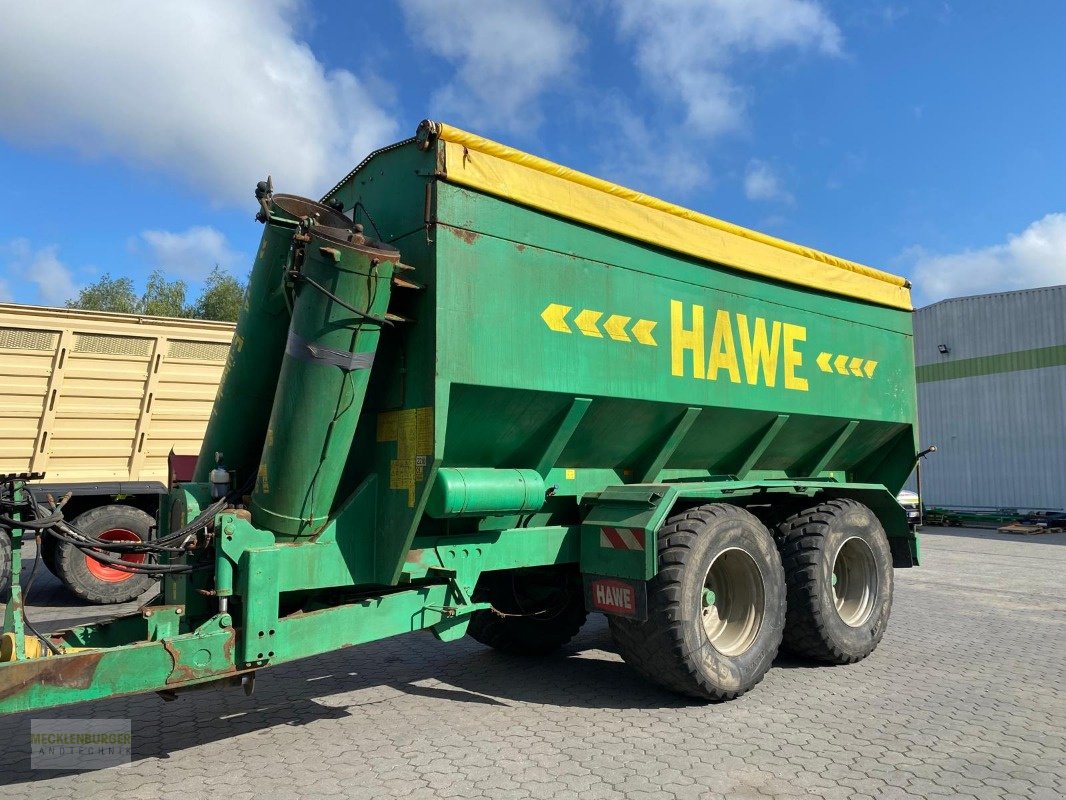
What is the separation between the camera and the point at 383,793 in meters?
3.55

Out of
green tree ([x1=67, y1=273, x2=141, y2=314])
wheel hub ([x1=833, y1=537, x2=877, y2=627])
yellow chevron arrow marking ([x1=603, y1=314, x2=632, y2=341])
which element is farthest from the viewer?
green tree ([x1=67, y1=273, x2=141, y2=314])

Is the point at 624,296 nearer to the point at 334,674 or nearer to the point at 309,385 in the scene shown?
the point at 309,385

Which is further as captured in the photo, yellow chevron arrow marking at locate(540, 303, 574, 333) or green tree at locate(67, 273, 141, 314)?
green tree at locate(67, 273, 141, 314)

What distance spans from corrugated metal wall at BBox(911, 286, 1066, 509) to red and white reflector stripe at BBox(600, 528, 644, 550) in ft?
67.2

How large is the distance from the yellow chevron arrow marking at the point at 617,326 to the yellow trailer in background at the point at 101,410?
6203 millimetres

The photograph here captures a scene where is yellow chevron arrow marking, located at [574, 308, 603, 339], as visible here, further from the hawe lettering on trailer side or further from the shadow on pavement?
the shadow on pavement

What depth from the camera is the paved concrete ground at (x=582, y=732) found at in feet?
12.0

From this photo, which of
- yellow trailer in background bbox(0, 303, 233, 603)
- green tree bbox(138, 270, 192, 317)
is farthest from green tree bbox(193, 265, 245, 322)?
yellow trailer in background bbox(0, 303, 233, 603)

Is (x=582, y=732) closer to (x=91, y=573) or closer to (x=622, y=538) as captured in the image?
(x=622, y=538)

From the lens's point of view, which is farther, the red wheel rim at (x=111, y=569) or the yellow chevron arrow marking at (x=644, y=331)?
the red wheel rim at (x=111, y=569)

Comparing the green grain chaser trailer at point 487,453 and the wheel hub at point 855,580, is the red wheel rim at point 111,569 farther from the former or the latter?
the wheel hub at point 855,580

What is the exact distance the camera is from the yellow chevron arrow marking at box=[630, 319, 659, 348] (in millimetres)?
5125

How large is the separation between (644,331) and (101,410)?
22.3 feet

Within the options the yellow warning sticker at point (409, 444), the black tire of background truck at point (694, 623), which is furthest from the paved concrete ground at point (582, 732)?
the yellow warning sticker at point (409, 444)
